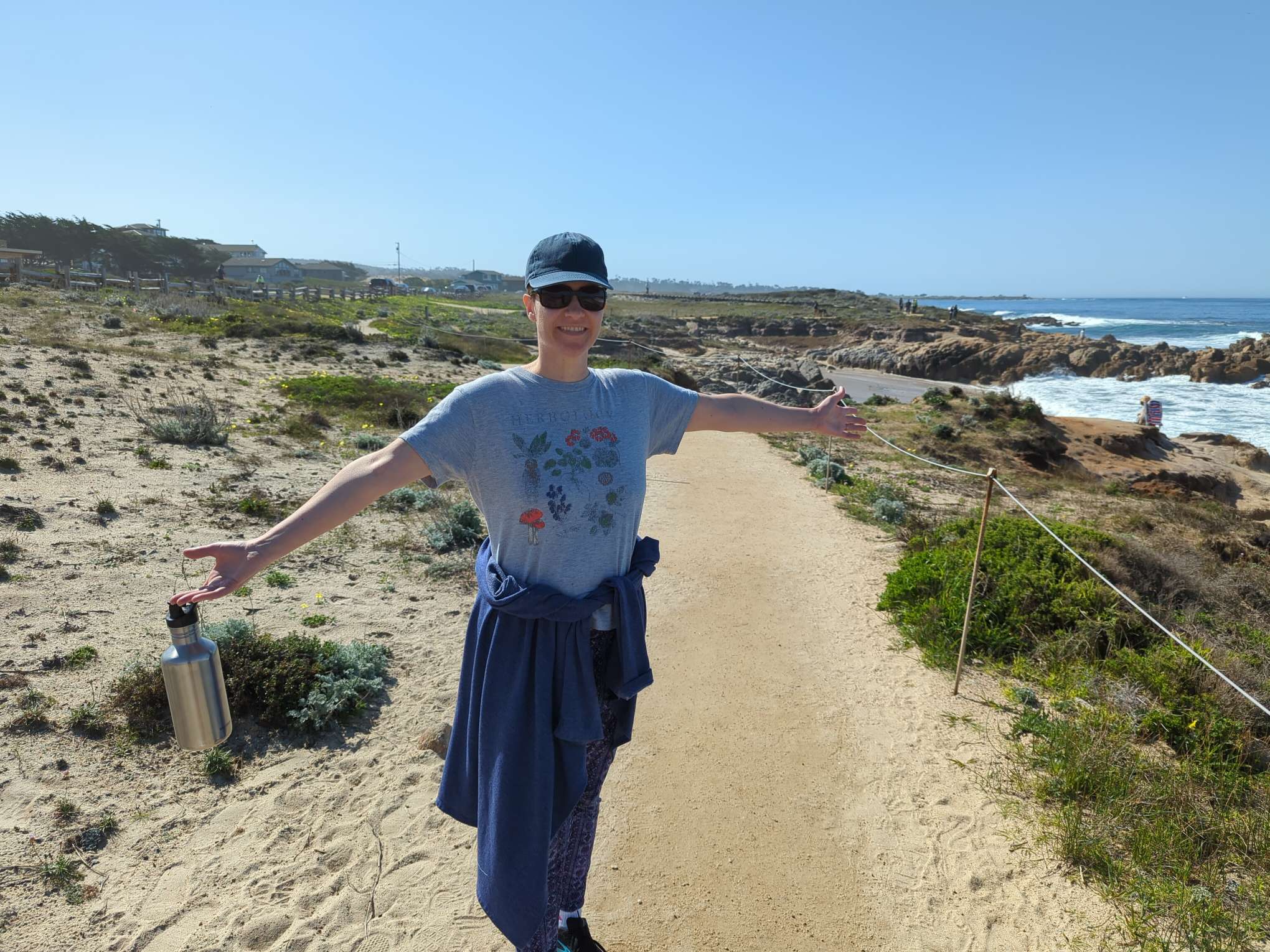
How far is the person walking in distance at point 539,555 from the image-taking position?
76.1 inches

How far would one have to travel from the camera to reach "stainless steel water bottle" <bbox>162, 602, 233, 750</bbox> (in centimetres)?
205

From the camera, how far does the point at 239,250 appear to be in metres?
101

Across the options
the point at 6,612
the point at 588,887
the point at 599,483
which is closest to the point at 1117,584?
the point at 588,887

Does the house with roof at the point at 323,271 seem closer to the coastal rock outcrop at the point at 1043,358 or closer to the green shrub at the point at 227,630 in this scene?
the coastal rock outcrop at the point at 1043,358

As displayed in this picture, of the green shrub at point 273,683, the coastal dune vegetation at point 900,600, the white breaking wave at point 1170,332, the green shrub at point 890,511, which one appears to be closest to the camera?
the coastal dune vegetation at point 900,600

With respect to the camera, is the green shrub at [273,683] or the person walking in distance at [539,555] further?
the green shrub at [273,683]

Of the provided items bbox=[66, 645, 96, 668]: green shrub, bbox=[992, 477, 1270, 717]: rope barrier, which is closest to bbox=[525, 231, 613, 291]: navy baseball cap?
bbox=[992, 477, 1270, 717]: rope barrier

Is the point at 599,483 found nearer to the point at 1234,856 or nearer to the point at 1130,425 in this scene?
the point at 1234,856

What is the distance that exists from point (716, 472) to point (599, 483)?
10052 millimetres

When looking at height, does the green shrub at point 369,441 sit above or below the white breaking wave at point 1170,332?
below

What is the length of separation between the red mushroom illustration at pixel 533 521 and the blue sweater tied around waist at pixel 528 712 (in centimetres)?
13

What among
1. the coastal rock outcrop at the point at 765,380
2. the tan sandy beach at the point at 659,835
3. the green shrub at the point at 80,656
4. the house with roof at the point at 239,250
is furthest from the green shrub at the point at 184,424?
the house with roof at the point at 239,250

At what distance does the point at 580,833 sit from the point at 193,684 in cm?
129

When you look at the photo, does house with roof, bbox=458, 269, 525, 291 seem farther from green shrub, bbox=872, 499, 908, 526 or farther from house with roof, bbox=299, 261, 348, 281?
green shrub, bbox=872, 499, 908, 526
